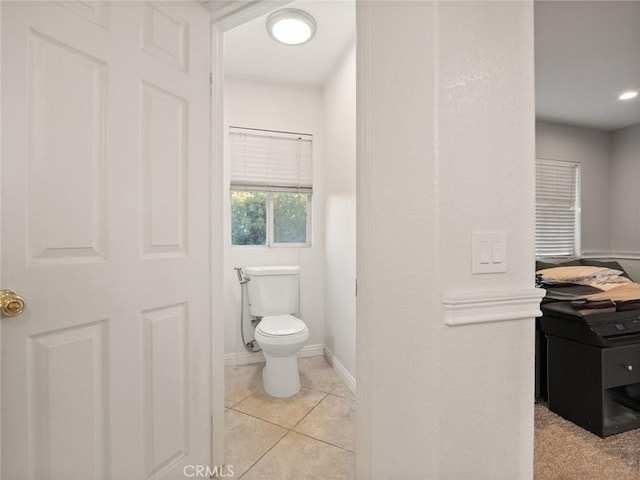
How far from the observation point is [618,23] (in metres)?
1.85

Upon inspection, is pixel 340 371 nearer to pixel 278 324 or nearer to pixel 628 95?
pixel 278 324

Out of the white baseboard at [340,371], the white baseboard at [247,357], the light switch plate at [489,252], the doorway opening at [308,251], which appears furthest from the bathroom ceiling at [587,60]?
the white baseboard at [247,357]

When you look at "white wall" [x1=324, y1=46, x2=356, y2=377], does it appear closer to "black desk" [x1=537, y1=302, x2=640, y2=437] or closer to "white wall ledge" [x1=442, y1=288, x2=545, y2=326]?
"white wall ledge" [x1=442, y1=288, x2=545, y2=326]

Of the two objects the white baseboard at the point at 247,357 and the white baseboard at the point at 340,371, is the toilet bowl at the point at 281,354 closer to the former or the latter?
the white baseboard at the point at 340,371

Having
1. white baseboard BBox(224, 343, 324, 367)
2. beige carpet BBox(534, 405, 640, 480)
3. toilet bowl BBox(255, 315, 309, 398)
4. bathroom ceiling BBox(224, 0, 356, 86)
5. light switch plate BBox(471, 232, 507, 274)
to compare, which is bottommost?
beige carpet BBox(534, 405, 640, 480)

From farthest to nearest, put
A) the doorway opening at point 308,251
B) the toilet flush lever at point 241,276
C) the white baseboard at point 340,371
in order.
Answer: the toilet flush lever at point 241,276 → the white baseboard at point 340,371 → the doorway opening at point 308,251

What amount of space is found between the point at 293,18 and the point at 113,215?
1.66m

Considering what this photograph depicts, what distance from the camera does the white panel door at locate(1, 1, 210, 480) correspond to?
31.9 inches

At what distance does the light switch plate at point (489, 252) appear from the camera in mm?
926

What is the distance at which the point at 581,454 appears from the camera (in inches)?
60.6

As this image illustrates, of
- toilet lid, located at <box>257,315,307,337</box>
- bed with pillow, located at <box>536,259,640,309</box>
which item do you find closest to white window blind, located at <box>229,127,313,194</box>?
toilet lid, located at <box>257,315,307,337</box>

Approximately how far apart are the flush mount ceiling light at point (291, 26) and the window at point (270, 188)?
818 mm

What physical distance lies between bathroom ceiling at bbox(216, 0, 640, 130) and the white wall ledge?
4.66 ft

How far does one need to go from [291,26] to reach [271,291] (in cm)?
192
